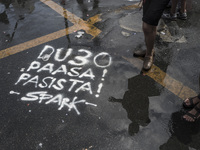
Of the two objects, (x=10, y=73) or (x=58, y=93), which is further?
(x=10, y=73)

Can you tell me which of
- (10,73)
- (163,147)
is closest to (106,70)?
(163,147)

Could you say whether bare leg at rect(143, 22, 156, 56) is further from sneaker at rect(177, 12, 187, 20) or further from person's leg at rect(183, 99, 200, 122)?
sneaker at rect(177, 12, 187, 20)

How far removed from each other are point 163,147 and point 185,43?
A: 7.98 feet

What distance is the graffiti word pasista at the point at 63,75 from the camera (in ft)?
8.43

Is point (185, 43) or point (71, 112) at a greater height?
point (185, 43)

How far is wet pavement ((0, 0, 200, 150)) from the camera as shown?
212 centimetres

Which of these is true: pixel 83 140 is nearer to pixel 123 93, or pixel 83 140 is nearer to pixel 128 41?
pixel 123 93

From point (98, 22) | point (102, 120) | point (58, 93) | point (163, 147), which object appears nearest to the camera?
Answer: point (163, 147)

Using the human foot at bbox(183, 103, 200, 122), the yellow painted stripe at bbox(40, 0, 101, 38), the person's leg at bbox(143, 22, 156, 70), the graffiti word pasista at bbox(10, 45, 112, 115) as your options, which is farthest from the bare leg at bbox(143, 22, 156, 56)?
the yellow painted stripe at bbox(40, 0, 101, 38)

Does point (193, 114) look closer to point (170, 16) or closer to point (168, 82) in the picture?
point (168, 82)

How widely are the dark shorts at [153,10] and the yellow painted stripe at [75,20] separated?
4.90ft

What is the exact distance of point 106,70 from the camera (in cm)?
299

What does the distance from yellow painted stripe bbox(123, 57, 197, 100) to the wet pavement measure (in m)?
0.02

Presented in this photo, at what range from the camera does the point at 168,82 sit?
2.78m
